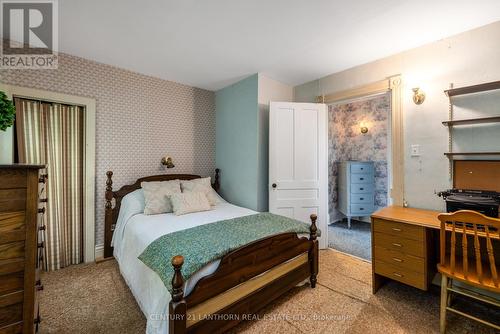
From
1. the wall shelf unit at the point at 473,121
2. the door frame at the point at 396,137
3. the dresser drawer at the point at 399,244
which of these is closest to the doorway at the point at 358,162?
the door frame at the point at 396,137

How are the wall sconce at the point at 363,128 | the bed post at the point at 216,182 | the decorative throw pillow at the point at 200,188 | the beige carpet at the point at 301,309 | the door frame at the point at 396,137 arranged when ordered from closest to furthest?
the beige carpet at the point at 301,309 → the door frame at the point at 396,137 → the decorative throw pillow at the point at 200,188 → the bed post at the point at 216,182 → the wall sconce at the point at 363,128

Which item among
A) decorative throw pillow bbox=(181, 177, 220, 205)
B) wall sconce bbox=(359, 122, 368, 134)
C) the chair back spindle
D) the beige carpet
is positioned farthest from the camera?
wall sconce bbox=(359, 122, 368, 134)

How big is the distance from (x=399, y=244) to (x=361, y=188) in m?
2.44

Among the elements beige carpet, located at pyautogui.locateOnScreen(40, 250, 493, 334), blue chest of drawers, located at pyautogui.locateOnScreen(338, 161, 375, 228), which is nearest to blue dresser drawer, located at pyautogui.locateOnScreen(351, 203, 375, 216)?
blue chest of drawers, located at pyautogui.locateOnScreen(338, 161, 375, 228)

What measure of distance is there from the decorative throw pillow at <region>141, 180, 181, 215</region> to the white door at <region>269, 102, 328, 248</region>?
1.35m

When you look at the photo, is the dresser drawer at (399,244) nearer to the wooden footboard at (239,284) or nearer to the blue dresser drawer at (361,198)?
the wooden footboard at (239,284)

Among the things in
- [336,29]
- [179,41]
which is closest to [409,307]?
[336,29]

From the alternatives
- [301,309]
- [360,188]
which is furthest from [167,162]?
[360,188]

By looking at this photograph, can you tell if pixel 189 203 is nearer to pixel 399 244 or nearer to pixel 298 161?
pixel 298 161

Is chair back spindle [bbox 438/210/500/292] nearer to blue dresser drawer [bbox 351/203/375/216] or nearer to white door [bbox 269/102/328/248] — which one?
white door [bbox 269/102/328/248]

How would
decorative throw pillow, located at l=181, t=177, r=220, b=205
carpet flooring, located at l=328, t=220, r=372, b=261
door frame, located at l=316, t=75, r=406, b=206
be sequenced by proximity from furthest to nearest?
carpet flooring, located at l=328, t=220, r=372, b=261
decorative throw pillow, located at l=181, t=177, r=220, b=205
door frame, located at l=316, t=75, r=406, b=206

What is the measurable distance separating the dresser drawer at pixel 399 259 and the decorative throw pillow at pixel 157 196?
7.64 ft

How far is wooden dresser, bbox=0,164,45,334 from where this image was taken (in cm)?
101

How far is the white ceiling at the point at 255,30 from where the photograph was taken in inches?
69.9
